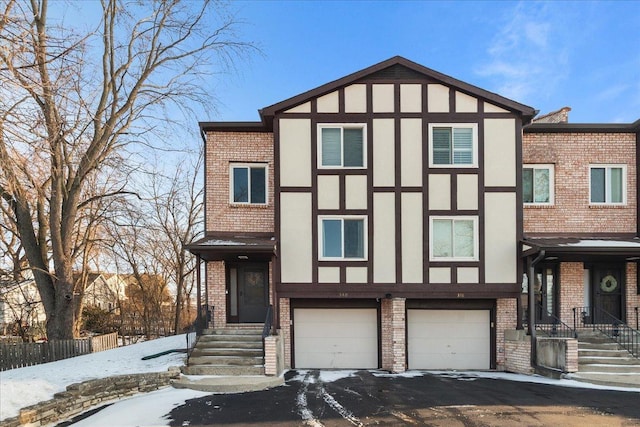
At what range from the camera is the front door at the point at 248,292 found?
38.8 feet

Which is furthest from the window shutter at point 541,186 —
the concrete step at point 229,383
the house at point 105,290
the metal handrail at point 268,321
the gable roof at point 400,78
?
the house at point 105,290

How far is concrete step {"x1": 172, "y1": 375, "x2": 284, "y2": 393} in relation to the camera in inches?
340

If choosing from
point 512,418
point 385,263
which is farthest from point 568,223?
point 512,418

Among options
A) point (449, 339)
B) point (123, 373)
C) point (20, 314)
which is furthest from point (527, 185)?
point (20, 314)

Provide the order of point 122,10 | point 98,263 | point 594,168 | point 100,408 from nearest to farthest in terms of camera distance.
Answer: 1. point 100,408
2. point 594,168
3. point 122,10
4. point 98,263

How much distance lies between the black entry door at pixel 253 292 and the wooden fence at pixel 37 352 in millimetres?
6235

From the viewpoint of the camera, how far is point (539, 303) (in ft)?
39.2

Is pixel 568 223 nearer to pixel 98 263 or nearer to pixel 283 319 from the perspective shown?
pixel 283 319

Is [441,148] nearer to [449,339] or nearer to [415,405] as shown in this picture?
[449,339]

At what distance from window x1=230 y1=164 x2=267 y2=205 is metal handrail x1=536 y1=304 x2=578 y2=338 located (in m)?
9.30

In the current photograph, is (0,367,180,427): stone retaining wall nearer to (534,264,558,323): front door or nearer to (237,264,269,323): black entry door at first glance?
(237,264,269,323): black entry door

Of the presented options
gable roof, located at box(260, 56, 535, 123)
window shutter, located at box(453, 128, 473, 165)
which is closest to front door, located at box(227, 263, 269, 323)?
gable roof, located at box(260, 56, 535, 123)

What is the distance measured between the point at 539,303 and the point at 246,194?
9.86 meters

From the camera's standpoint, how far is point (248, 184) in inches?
474
